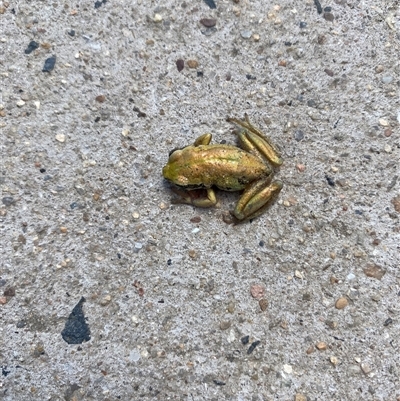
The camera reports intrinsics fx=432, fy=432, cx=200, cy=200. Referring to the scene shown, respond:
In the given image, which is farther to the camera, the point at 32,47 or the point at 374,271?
the point at 32,47

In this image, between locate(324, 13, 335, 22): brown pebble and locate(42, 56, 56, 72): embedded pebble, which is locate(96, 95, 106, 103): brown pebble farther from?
locate(324, 13, 335, 22): brown pebble

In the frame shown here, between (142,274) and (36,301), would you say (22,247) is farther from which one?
(142,274)

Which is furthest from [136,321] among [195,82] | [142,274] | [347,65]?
[347,65]

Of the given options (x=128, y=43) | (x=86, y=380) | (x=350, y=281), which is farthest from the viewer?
(x=128, y=43)

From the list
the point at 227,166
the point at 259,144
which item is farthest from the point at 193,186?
the point at 259,144

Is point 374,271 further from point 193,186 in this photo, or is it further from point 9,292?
point 9,292

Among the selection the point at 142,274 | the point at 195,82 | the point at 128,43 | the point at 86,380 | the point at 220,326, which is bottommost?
the point at 86,380
